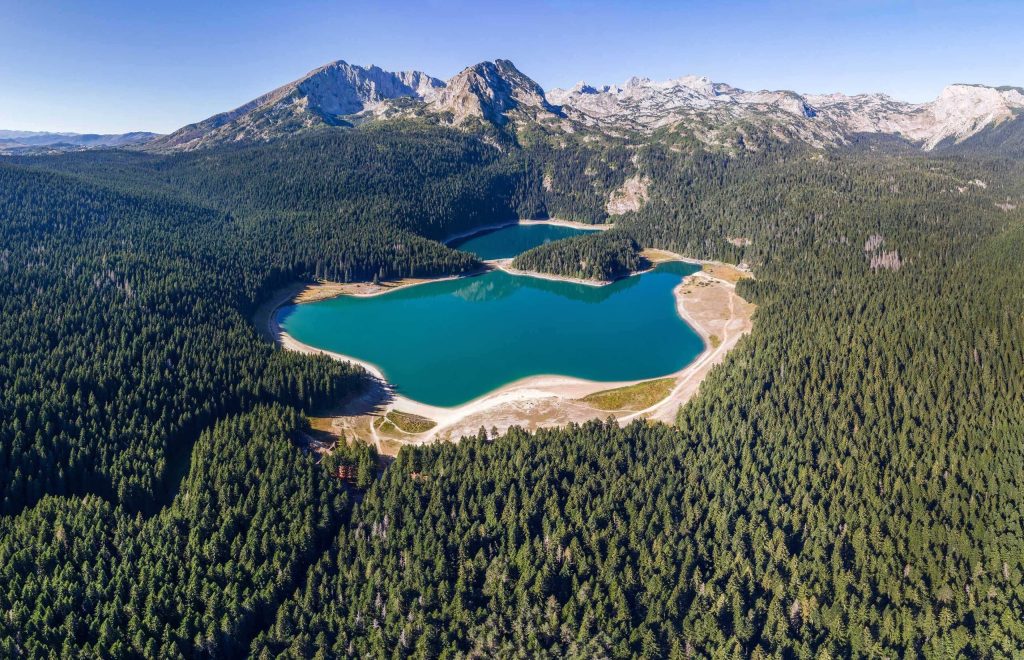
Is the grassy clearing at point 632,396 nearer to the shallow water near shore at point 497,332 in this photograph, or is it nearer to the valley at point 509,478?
the valley at point 509,478

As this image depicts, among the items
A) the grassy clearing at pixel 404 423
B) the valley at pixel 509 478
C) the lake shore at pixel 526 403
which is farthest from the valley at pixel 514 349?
the valley at pixel 509 478

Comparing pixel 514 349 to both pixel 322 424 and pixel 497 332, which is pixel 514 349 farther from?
pixel 322 424

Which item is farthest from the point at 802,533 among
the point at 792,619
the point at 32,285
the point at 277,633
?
the point at 32,285

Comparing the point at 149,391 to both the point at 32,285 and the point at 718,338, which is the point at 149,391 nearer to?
the point at 32,285

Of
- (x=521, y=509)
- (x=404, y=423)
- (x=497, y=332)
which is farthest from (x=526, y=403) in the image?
(x=497, y=332)

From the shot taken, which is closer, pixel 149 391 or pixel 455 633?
pixel 455 633

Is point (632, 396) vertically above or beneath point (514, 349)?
beneath
